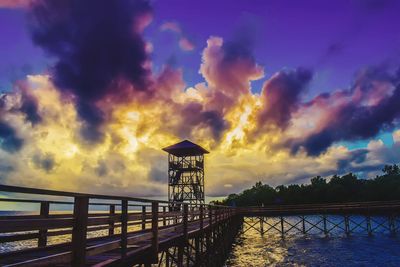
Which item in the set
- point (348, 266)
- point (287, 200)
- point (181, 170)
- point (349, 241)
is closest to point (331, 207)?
point (349, 241)

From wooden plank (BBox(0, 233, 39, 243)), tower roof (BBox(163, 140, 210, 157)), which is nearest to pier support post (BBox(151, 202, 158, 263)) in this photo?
wooden plank (BBox(0, 233, 39, 243))

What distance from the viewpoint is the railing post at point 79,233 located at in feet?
16.0

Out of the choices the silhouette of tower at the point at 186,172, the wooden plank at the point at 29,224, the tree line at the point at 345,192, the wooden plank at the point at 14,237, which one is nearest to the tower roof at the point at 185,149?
the silhouette of tower at the point at 186,172

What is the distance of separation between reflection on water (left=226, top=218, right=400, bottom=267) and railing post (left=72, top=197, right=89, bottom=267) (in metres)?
19.1

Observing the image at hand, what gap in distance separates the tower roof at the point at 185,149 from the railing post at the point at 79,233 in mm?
38108

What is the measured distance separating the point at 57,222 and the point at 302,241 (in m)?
33.5

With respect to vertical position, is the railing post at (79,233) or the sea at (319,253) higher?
the railing post at (79,233)

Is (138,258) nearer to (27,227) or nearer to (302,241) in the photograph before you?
(27,227)

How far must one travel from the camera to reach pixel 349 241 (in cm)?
3369

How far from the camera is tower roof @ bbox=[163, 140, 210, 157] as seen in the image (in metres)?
43.3

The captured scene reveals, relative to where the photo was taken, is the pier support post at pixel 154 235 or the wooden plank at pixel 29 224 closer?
the wooden plank at pixel 29 224

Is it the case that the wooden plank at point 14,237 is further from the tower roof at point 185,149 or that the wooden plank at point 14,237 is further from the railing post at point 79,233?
the tower roof at point 185,149

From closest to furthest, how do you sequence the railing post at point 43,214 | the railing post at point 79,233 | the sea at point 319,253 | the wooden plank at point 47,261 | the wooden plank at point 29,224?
1. the wooden plank at point 29,224
2. the wooden plank at point 47,261
3. the railing post at point 79,233
4. the railing post at point 43,214
5. the sea at point 319,253

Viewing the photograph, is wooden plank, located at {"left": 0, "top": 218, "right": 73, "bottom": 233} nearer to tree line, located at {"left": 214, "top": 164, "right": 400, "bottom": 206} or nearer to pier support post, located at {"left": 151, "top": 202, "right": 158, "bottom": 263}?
pier support post, located at {"left": 151, "top": 202, "right": 158, "bottom": 263}
